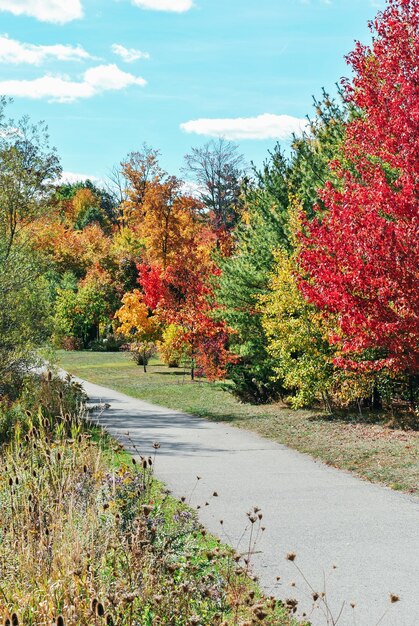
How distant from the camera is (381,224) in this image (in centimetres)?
1253

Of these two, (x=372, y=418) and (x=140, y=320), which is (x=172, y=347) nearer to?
(x=140, y=320)

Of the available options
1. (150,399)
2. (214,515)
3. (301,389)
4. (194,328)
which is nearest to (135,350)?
(194,328)

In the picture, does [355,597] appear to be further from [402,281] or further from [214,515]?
[402,281]

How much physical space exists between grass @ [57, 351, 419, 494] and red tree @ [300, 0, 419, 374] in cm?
153

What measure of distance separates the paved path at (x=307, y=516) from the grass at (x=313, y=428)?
16.4 inches

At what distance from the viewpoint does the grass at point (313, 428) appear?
35.4 feet

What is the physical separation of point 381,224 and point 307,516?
235 inches

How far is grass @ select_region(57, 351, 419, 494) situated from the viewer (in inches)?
425

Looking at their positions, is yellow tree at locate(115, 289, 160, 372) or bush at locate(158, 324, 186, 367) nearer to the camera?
bush at locate(158, 324, 186, 367)

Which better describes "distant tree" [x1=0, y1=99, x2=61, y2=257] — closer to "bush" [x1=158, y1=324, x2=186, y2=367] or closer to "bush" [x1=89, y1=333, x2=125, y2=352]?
"bush" [x1=158, y1=324, x2=186, y2=367]

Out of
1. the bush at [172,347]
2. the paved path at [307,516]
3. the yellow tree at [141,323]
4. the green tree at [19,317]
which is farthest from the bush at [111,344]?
the paved path at [307,516]

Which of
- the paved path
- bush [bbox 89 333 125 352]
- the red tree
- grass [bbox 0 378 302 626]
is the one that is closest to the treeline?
the red tree

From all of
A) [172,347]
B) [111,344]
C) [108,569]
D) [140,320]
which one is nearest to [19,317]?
[108,569]

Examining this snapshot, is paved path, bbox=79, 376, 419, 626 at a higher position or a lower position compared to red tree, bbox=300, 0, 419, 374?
lower
